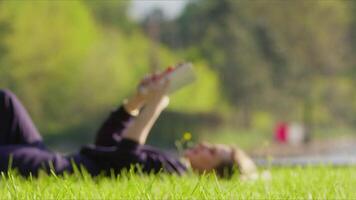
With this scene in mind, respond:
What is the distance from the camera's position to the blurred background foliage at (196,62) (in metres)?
27.3

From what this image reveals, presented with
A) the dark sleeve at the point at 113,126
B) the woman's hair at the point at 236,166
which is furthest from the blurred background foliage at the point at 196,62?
the woman's hair at the point at 236,166

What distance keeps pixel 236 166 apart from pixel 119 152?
0.78 m

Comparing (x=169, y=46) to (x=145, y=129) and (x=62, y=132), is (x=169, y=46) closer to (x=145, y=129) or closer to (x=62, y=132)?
(x=62, y=132)

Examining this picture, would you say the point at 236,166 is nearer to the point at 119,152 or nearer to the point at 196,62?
the point at 119,152

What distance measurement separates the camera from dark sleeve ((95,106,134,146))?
5500mm

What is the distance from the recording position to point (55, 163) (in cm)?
493

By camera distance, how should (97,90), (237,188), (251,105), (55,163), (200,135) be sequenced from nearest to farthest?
(237,188)
(55,163)
(97,90)
(200,135)
(251,105)

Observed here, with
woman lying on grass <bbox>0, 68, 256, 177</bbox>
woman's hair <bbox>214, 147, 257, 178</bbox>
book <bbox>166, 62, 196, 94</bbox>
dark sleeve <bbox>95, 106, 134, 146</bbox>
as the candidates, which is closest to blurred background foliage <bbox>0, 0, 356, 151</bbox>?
dark sleeve <bbox>95, 106, 134, 146</bbox>

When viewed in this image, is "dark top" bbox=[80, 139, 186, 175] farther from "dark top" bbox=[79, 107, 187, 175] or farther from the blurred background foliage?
the blurred background foliage

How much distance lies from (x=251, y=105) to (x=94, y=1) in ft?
28.3

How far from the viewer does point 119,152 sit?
196 inches

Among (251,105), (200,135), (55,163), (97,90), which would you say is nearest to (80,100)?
(97,90)

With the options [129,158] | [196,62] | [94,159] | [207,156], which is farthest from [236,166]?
[196,62]

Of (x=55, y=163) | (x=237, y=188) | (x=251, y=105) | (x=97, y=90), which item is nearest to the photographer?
(x=237, y=188)
